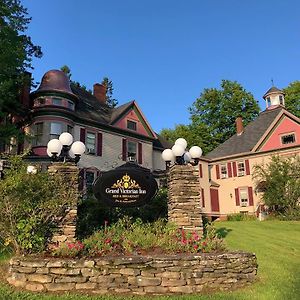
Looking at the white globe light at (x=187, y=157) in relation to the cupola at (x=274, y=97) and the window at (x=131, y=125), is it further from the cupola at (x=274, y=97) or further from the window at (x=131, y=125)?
the cupola at (x=274, y=97)

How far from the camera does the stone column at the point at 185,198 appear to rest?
28.8ft

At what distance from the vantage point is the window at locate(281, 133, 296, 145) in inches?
1117

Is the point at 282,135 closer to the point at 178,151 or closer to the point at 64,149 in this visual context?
the point at 178,151

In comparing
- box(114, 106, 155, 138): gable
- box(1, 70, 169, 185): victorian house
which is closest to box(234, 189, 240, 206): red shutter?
box(1, 70, 169, 185): victorian house

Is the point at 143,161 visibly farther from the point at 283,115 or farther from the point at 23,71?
the point at 283,115

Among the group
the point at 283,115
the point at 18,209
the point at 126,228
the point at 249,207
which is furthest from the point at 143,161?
the point at 18,209

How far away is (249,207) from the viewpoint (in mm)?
29094

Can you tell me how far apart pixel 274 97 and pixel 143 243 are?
2965 cm

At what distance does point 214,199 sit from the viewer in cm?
3064

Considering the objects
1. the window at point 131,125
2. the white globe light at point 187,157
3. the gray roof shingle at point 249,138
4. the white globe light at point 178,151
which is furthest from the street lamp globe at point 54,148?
the gray roof shingle at point 249,138

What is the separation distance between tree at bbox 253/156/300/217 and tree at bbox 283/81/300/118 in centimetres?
1564

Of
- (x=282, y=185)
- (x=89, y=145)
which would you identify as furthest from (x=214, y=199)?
(x=89, y=145)

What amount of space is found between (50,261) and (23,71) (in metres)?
17.5

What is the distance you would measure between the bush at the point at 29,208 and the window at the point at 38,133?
44.4 ft
